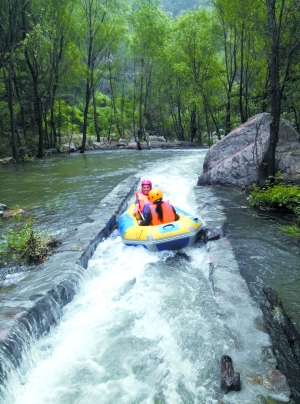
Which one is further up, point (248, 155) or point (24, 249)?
point (248, 155)

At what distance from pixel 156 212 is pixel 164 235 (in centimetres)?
72

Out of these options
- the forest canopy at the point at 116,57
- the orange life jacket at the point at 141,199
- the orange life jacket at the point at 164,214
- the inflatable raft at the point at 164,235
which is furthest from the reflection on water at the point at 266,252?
the forest canopy at the point at 116,57

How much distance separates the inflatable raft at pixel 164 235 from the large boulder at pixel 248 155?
4369 millimetres

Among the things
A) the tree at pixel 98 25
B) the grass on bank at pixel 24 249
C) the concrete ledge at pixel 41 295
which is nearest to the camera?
the concrete ledge at pixel 41 295

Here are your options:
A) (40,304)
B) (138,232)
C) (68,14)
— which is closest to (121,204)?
(138,232)

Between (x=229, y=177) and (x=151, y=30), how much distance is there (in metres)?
19.0

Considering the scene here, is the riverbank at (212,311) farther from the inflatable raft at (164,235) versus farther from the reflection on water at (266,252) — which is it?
the inflatable raft at (164,235)

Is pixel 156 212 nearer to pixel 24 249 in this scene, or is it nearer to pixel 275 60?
pixel 24 249

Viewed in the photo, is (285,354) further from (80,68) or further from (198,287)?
(80,68)

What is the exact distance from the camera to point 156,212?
635 centimetres

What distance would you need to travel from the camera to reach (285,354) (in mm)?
3242

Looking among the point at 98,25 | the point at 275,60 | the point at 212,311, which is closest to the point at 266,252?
the point at 212,311

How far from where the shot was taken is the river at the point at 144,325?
3.06 m

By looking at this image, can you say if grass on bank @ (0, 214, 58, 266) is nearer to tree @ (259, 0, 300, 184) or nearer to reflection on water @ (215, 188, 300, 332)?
reflection on water @ (215, 188, 300, 332)
